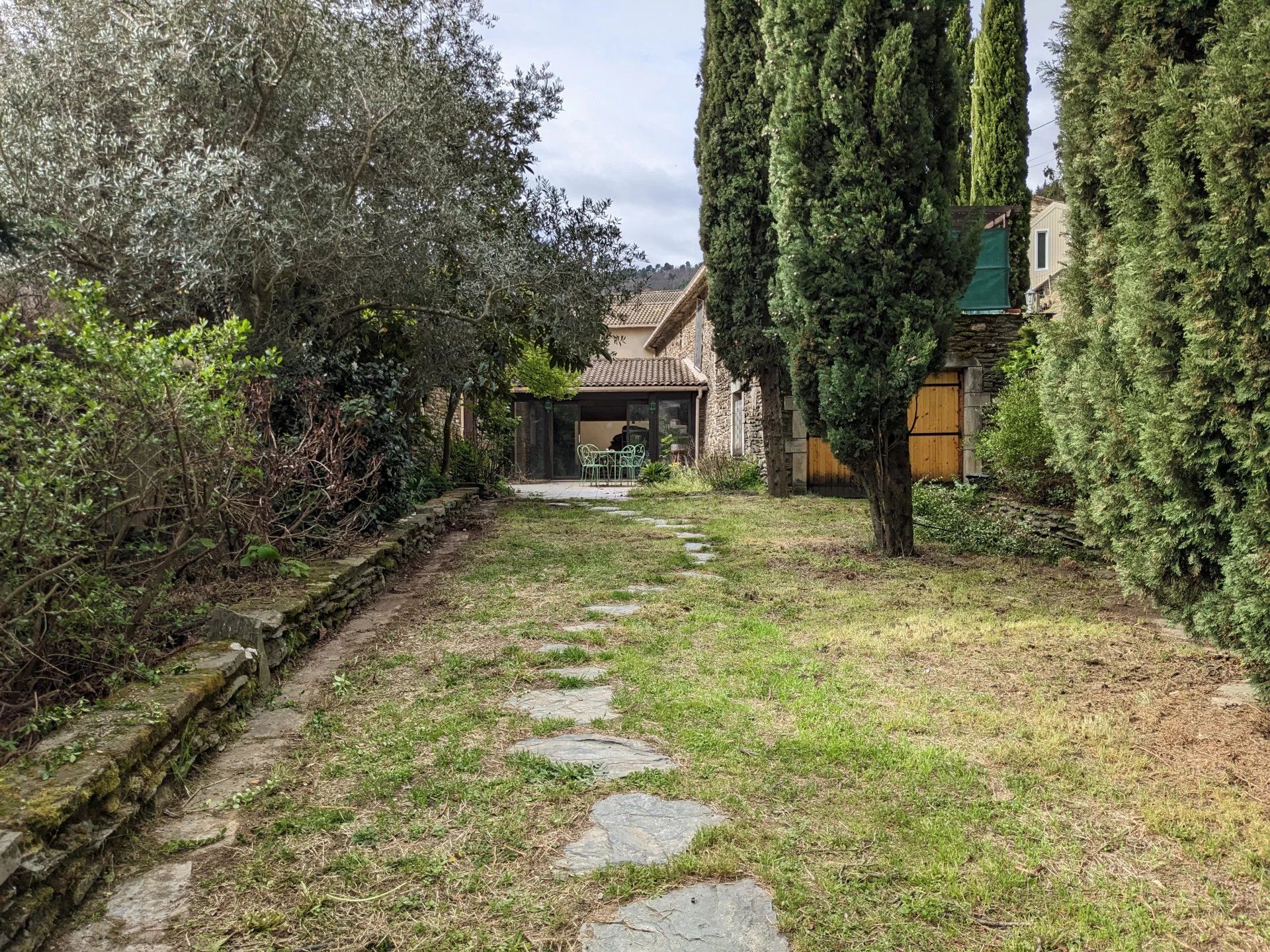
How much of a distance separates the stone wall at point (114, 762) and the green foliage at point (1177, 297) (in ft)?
10.8

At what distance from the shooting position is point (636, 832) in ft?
7.04

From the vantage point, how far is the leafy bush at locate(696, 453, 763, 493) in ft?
44.3

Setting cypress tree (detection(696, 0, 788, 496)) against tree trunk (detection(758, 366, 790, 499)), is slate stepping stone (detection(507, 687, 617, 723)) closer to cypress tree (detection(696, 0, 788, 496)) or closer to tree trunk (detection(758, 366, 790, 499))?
cypress tree (detection(696, 0, 788, 496))

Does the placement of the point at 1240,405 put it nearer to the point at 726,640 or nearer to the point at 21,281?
the point at 726,640

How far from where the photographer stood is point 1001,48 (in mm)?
15219

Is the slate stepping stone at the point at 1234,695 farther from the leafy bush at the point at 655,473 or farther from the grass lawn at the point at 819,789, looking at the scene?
the leafy bush at the point at 655,473

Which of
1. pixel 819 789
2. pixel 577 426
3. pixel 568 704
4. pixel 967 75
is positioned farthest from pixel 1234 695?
pixel 577 426

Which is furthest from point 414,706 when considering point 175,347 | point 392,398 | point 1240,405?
point 392,398

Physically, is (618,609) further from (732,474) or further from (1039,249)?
(1039,249)

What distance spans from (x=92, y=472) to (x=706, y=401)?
17882 mm

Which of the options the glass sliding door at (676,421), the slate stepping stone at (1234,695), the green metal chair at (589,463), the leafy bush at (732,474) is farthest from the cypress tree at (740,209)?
the glass sliding door at (676,421)

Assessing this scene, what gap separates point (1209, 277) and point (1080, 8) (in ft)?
4.64

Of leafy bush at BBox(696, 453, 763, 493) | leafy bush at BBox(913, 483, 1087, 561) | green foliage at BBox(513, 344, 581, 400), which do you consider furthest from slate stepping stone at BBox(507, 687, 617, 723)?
green foliage at BBox(513, 344, 581, 400)

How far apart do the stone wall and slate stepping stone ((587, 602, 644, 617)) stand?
68.5 inches
